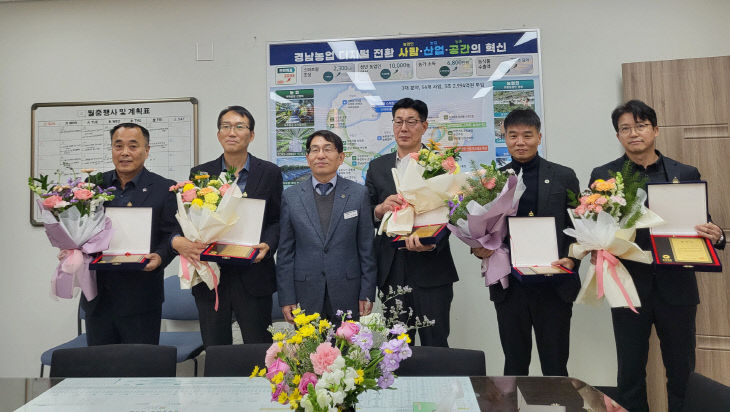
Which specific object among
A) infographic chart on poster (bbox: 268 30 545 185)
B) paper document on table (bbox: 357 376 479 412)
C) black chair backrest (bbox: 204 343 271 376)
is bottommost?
paper document on table (bbox: 357 376 479 412)

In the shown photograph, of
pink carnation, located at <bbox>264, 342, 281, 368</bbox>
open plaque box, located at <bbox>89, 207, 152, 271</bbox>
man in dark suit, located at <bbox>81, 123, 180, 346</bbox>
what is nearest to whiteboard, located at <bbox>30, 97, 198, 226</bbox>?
man in dark suit, located at <bbox>81, 123, 180, 346</bbox>

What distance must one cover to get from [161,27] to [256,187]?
6.55 ft

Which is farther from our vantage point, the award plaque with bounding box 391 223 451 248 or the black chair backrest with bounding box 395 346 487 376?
the award plaque with bounding box 391 223 451 248

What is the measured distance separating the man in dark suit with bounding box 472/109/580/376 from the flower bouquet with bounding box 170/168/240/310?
1.26m

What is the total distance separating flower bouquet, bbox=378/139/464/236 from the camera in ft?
8.09

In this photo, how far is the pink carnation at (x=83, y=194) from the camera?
8.04ft

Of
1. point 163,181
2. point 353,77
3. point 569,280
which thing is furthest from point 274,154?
point 569,280

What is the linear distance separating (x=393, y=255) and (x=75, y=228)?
162 centimetres

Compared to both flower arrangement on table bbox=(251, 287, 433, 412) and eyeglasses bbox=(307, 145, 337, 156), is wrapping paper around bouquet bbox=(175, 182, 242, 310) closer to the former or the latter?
eyeglasses bbox=(307, 145, 337, 156)

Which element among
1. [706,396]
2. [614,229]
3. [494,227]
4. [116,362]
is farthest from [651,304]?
[116,362]

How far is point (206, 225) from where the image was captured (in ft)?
7.91

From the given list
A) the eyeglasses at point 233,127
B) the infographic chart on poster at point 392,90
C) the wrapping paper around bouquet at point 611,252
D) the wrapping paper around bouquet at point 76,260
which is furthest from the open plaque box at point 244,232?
the wrapping paper around bouquet at point 611,252

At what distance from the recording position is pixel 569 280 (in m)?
2.50

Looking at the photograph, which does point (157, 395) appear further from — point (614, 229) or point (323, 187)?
point (614, 229)
